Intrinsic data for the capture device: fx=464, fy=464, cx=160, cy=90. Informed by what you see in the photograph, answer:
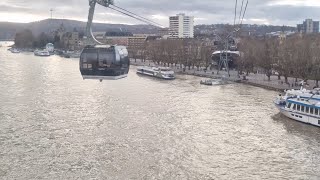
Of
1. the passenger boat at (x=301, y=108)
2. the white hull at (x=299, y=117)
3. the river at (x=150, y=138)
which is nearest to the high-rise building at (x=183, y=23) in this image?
the river at (x=150, y=138)

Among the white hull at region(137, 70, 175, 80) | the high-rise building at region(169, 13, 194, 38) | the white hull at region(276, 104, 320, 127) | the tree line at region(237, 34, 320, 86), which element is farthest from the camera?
the high-rise building at region(169, 13, 194, 38)

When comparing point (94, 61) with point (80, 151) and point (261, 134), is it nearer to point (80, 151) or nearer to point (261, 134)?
point (80, 151)

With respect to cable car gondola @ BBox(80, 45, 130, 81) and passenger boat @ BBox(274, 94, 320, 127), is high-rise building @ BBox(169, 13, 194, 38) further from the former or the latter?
cable car gondola @ BBox(80, 45, 130, 81)

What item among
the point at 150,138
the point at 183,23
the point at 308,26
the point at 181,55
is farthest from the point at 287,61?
the point at 308,26

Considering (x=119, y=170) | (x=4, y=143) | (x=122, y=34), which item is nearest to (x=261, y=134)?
(x=119, y=170)

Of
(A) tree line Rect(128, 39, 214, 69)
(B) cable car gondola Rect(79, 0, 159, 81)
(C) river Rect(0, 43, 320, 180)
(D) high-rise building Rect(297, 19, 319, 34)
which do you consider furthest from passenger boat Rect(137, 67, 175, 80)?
(D) high-rise building Rect(297, 19, 319, 34)

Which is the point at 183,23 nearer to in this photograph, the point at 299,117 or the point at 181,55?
the point at 181,55
